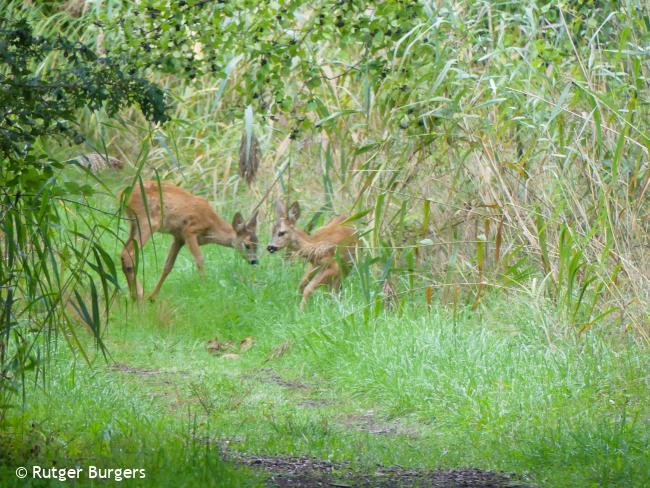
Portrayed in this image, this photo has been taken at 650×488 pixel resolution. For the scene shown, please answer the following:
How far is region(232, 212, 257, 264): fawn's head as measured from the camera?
11.4m

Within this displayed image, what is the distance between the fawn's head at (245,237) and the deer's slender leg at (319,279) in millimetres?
1347

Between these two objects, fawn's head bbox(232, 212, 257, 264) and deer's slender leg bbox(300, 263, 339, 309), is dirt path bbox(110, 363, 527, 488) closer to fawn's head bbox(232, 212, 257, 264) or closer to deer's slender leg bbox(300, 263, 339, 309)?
deer's slender leg bbox(300, 263, 339, 309)

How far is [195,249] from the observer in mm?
11414

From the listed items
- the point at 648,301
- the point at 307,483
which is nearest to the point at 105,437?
the point at 307,483

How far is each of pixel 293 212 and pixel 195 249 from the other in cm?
119

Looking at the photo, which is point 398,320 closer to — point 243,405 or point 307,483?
point 243,405

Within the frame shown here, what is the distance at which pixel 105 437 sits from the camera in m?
5.26

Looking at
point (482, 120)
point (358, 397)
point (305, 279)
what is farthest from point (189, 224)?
point (358, 397)

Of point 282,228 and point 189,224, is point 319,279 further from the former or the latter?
point 189,224

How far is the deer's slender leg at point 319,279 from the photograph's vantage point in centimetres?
965

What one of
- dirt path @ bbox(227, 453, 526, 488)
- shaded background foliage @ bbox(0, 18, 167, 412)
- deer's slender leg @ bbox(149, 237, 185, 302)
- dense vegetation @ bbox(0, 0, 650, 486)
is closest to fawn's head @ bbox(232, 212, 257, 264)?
deer's slender leg @ bbox(149, 237, 185, 302)

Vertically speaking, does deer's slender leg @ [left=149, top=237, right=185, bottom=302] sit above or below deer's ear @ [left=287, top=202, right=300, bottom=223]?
below

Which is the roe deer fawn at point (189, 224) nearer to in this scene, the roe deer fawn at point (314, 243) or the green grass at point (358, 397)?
the roe deer fawn at point (314, 243)

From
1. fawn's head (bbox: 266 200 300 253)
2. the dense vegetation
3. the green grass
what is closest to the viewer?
the dense vegetation
